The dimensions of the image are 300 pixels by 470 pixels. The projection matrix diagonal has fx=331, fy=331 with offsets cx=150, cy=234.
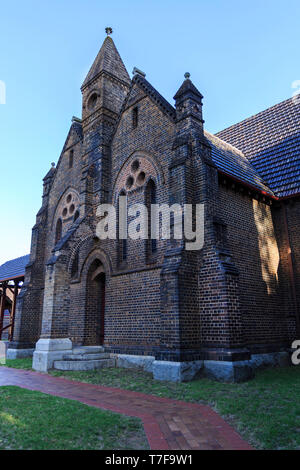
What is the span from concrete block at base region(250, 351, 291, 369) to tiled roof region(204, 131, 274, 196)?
564cm

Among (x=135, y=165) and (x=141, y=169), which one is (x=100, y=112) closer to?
(x=135, y=165)

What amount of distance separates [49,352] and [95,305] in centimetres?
269

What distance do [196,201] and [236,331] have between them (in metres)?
3.68

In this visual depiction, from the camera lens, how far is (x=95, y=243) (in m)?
13.0

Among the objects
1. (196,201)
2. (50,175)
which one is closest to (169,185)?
(196,201)

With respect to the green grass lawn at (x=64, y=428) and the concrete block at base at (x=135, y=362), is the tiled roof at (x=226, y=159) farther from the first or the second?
the green grass lawn at (x=64, y=428)

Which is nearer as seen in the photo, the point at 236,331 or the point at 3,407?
the point at 3,407

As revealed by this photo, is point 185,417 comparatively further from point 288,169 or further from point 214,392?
point 288,169

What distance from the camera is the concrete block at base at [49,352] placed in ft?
34.8

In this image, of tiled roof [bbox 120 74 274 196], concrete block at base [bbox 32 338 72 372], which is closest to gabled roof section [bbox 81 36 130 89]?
tiled roof [bbox 120 74 274 196]

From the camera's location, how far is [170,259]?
354 inches

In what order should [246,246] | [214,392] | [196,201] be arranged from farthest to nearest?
[246,246] → [196,201] → [214,392]

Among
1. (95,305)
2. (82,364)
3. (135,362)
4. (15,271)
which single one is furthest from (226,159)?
(15,271)
